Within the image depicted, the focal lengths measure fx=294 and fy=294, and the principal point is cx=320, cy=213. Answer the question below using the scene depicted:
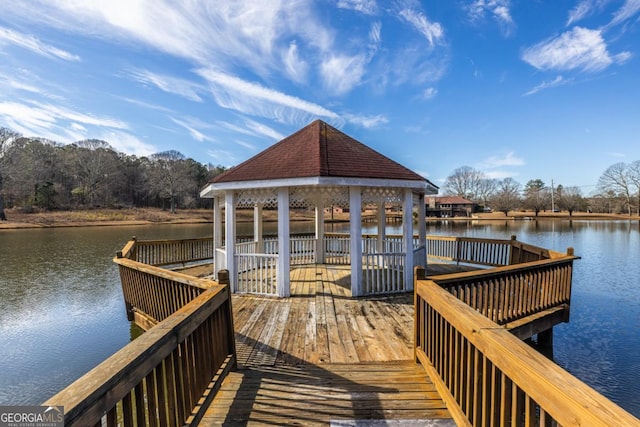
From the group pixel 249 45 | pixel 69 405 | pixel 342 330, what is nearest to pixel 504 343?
pixel 69 405

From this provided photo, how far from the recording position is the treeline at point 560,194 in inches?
2153

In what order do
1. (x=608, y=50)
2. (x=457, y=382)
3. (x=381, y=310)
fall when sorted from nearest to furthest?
1. (x=457, y=382)
2. (x=381, y=310)
3. (x=608, y=50)

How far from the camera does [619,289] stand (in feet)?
31.6

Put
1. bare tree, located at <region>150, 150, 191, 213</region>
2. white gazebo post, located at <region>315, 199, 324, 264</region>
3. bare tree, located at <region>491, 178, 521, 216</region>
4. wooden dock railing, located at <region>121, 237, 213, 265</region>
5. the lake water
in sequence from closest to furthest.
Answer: the lake water, wooden dock railing, located at <region>121, 237, 213, 265</region>, white gazebo post, located at <region>315, 199, 324, 264</region>, bare tree, located at <region>150, 150, 191, 213</region>, bare tree, located at <region>491, 178, 521, 216</region>

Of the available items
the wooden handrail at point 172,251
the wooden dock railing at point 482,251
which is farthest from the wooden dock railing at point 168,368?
the wooden dock railing at point 482,251

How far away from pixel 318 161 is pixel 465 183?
84.0 meters

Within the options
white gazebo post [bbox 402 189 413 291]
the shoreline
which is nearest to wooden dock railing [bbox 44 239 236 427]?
white gazebo post [bbox 402 189 413 291]

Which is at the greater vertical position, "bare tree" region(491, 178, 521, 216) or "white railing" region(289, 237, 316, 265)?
"bare tree" region(491, 178, 521, 216)

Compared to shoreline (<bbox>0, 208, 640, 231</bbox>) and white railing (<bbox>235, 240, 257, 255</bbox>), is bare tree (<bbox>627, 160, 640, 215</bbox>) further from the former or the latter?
white railing (<bbox>235, 240, 257, 255</bbox>)

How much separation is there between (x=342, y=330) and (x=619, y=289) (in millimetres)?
10860

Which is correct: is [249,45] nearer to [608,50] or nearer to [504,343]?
[504,343]

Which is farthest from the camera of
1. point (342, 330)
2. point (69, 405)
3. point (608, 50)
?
point (608, 50)

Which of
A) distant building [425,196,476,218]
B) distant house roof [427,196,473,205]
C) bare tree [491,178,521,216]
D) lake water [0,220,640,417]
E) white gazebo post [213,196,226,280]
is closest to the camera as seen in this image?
lake water [0,220,640,417]

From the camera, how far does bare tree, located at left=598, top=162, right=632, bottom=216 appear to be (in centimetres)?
5459
